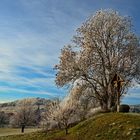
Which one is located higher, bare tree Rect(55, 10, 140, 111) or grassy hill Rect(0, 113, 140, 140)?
bare tree Rect(55, 10, 140, 111)

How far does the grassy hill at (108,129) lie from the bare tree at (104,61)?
14177mm

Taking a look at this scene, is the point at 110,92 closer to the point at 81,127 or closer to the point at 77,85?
the point at 77,85

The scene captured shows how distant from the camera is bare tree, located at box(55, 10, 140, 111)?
63.5m

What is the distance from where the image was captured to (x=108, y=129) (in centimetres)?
4425

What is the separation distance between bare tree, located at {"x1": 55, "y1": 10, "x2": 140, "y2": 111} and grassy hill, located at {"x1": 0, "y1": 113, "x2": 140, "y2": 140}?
14.2 m

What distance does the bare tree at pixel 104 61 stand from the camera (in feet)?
208

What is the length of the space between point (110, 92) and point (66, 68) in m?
8.70

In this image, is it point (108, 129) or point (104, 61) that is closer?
point (108, 129)

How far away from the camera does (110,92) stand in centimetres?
6309

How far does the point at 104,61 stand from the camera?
64000mm

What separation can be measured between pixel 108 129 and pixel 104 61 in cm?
2159

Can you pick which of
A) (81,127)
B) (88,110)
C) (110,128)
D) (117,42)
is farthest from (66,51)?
(110,128)

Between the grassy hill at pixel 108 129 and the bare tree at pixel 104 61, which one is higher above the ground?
the bare tree at pixel 104 61

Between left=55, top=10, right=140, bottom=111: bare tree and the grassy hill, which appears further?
left=55, top=10, right=140, bottom=111: bare tree
